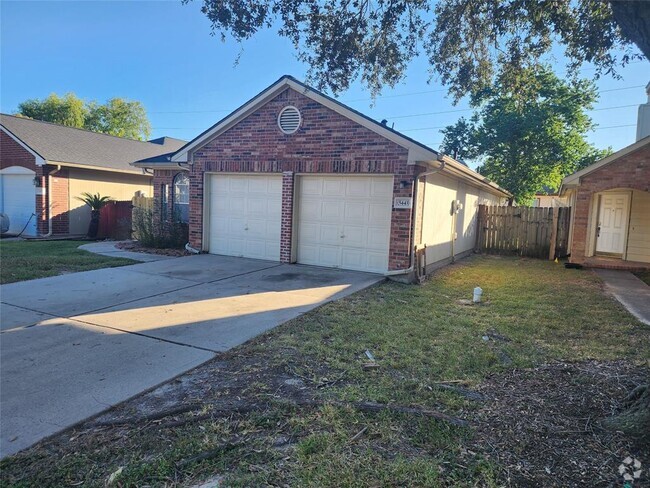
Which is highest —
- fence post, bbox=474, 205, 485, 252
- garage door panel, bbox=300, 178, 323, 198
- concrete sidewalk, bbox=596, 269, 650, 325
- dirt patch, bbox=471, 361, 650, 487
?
garage door panel, bbox=300, 178, 323, 198

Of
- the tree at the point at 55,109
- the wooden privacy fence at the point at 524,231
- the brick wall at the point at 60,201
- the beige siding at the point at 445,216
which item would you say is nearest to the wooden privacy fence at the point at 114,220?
the brick wall at the point at 60,201

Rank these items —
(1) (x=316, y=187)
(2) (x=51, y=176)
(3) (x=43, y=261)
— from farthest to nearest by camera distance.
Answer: (2) (x=51, y=176) → (1) (x=316, y=187) → (3) (x=43, y=261)

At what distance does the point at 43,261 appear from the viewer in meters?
10.4

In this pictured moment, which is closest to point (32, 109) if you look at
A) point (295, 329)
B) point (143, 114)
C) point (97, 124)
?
point (97, 124)

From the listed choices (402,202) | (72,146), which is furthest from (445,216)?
(72,146)

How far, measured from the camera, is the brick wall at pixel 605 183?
12031 mm

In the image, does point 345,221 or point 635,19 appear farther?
point 345,221

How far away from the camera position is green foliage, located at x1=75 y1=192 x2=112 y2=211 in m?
16.7

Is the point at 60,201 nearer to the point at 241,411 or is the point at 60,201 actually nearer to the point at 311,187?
the point at 311,187

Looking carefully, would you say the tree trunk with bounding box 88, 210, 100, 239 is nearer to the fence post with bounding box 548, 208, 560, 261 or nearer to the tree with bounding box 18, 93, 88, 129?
the fence post with bounding box 548, 208, 560, 261

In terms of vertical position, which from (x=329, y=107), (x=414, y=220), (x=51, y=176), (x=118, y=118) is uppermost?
(x=118, y=118)

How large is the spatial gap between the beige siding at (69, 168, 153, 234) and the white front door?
19024 mm

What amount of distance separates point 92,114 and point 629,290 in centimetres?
4710

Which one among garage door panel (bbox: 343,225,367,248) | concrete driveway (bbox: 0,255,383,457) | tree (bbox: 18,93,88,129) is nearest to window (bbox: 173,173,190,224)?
concrete driveway (bbox: 0,255,383,457)
